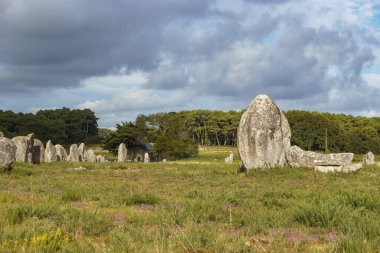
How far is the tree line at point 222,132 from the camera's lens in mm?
77188

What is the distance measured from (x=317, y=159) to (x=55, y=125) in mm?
100184

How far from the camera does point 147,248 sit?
5.86m

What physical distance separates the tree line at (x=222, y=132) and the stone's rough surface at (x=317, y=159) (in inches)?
2022

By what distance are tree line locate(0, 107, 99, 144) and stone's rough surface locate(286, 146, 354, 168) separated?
7819 cm

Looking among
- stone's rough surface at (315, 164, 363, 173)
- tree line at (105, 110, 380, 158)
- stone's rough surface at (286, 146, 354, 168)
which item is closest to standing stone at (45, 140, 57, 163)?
tree line at (105, 110, 380, 158)

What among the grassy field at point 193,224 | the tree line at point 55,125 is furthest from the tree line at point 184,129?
the grassy field at point 193,224

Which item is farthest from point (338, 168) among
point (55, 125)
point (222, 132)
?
point (222, 132)

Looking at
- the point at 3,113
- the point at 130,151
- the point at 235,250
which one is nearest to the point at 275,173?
the point at 235,250

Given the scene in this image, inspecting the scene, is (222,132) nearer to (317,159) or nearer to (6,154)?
(317,159)

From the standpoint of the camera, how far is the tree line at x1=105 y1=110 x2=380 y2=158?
77188 millimetres

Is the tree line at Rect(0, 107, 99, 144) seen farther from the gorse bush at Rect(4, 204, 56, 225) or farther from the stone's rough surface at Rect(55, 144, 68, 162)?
the gorse bush at Rect(4, 204, 56, 225)

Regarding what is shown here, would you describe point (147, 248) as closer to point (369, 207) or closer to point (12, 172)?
point (369, 207)

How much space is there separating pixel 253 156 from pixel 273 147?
1248mm

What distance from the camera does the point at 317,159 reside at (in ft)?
77.7
